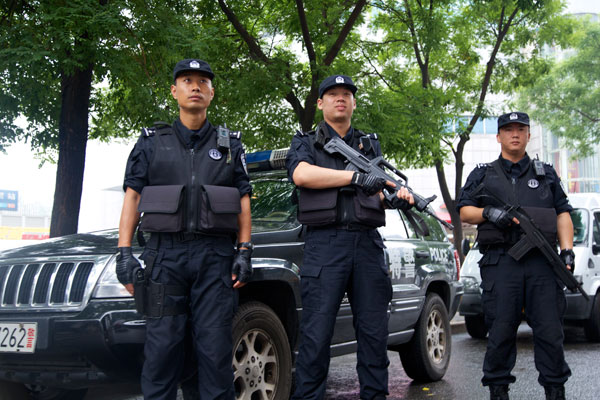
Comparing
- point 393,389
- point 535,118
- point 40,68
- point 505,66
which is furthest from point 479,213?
point 535,118

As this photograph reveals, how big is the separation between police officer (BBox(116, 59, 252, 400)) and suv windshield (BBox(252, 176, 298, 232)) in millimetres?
937

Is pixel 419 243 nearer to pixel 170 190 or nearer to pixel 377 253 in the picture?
pixel 377 253

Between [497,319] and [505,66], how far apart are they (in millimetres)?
12634

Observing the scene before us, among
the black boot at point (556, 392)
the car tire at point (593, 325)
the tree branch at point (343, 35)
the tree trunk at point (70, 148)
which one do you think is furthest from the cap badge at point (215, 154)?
the tree branch at point (343, 35)

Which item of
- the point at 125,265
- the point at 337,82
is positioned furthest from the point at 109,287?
the point at 337,82

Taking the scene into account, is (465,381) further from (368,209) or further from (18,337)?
(18,337)

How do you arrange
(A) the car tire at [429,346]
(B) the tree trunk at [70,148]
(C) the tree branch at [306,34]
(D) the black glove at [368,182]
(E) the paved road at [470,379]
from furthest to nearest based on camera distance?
1. (C) the tree branch at [306,34]
2. (B) the tree trunk at [70,148]
3. (A) the car tire at [429,346]
4. (E) the paved road at [470,379]
5. (D) the black glove at [368,182]

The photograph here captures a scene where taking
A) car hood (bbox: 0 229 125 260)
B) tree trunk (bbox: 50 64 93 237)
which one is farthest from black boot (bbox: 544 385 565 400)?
tree trunk (bbox: 50 64 93 237)

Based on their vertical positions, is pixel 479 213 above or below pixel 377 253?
above

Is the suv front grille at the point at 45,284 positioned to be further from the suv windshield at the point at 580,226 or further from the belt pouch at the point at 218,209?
the suv windshield at the point at 580,226

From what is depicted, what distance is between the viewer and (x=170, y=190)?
339 cm

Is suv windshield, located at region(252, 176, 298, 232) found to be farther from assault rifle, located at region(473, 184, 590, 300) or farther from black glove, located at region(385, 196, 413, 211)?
assault rifle, located at region(473, 184, 590, 300)

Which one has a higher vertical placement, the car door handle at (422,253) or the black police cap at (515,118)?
the black police cap at (515,118)

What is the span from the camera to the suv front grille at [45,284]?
11.9ft
